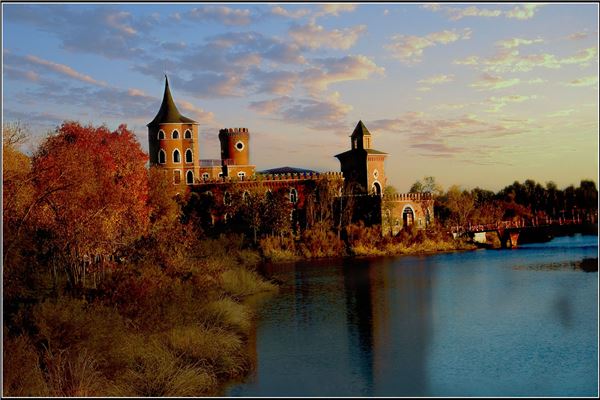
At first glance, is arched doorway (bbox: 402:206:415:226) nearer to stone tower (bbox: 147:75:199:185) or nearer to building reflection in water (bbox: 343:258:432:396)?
stone tower (bbox: 147:75:199:185)

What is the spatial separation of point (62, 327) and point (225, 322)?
20.3ft

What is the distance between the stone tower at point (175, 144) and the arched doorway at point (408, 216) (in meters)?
15.9

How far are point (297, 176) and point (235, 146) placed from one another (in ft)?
26.5

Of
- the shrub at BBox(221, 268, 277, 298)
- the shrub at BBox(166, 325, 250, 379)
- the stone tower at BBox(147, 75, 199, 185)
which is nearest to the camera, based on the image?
the shrub at BBox(166, 325, 250, 379)

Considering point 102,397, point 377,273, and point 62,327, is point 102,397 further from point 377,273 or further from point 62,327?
point 377,273

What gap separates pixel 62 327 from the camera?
1128 centimetres

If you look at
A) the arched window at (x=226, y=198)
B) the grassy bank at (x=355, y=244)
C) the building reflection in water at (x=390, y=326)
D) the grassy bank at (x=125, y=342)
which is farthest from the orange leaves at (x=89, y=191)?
the arched window at (x=226, y=198)

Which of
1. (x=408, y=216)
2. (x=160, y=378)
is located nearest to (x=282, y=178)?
(x=408, y=216)

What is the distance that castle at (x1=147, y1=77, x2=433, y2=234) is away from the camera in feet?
161

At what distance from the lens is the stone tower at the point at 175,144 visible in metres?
52.3

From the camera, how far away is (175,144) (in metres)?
52.5

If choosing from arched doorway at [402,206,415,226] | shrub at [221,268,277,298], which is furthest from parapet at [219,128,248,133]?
shrub at [221,268,277,298]

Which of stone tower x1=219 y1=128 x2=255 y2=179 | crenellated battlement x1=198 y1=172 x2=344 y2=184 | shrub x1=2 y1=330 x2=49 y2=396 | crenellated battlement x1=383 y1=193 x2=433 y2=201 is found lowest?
shrub x1=2 y1=330 x2=49 y2=396

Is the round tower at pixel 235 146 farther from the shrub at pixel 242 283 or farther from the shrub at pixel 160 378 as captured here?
the shrub at pixel 160 378
